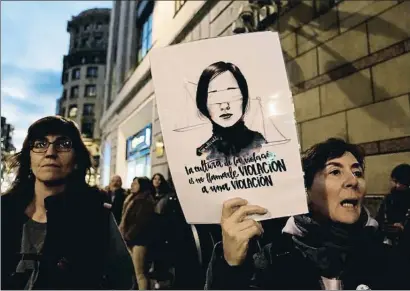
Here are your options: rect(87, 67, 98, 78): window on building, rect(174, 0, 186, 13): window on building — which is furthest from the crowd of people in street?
rect(87, 67, 98, 78): window on building

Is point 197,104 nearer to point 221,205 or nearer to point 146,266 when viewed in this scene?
point 221,205

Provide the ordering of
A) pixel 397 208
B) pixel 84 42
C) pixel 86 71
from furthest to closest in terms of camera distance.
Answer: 1. pixel 84 42
2. pixel 86 71
3. pixel 397 208

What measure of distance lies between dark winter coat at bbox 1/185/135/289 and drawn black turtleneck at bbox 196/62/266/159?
655 millimetres

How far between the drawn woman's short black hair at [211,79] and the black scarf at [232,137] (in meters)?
0.06

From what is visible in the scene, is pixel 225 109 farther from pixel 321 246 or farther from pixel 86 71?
pixel 86 71

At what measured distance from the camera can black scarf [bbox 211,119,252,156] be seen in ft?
4.15

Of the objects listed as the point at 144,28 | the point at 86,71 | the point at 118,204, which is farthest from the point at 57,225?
the point at 86,71

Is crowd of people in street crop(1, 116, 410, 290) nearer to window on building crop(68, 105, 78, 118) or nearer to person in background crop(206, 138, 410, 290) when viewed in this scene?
person in background crop(206, 138, 410, 290)

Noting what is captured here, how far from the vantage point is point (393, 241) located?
1.99 metres

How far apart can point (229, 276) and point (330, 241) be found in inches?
18.3

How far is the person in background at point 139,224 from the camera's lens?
15.5 feet

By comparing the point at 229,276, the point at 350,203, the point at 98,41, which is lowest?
the point at 229,276

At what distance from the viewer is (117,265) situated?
149 centimetres

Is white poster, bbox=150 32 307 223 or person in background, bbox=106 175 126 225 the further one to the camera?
person in background, bbox=106 175 126 225
